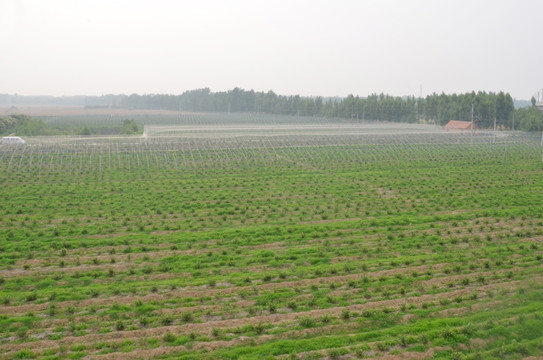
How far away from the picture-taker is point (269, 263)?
1098 cm

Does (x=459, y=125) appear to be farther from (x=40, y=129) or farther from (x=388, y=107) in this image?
(x=40, y=129)

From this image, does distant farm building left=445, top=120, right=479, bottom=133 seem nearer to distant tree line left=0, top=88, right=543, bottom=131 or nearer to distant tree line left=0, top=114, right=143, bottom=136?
distant tree line left=0, top=88, right=543, bottom=131

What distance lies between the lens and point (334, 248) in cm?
1207

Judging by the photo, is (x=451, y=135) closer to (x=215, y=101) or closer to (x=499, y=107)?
(x=499, y=107)

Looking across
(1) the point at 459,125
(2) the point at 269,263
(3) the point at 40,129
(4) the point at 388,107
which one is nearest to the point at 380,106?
(4) the point at 388,107

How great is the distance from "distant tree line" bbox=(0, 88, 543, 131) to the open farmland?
23.4 meters

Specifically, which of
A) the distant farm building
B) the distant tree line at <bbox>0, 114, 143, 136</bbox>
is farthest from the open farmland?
the distant farm building

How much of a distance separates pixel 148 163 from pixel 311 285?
60.2ft

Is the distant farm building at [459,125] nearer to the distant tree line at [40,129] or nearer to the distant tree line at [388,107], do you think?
the distant tree line at [388,107]

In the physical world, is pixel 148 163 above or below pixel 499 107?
below

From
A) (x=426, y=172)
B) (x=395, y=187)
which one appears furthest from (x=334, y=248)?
(x=426, y=172)

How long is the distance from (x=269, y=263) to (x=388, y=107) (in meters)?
51.1

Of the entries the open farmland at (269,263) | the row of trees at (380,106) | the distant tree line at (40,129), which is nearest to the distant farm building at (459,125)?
the row of trees at (380,106)

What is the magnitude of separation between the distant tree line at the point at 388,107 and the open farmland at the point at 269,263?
23393 mm
